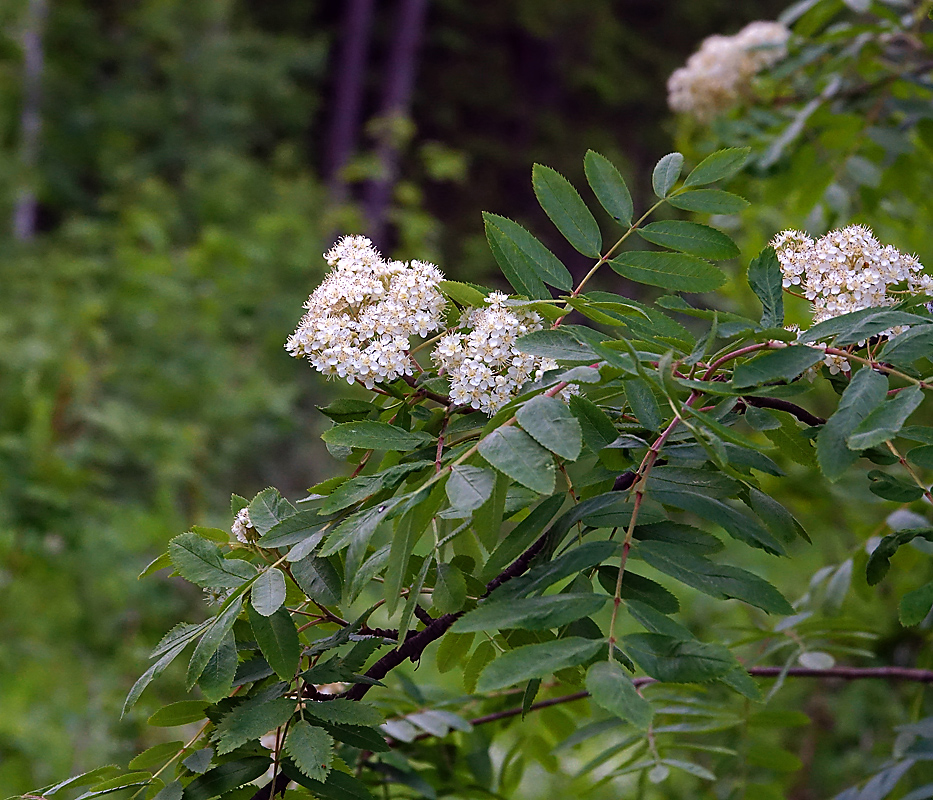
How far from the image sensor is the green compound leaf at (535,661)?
439 millimetres

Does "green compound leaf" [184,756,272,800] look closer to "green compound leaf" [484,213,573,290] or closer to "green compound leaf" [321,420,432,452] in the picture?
"green compound leaf" [321,420,432,452]

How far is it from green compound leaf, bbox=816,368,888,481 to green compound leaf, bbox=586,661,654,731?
0.48ft

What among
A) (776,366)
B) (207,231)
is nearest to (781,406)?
(776,366)

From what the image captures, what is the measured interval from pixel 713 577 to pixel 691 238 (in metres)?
0.25

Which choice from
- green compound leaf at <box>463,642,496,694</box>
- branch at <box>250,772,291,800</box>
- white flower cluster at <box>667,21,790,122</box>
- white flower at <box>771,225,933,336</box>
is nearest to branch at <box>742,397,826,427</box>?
white flower at <box>771,225,933,336</box>

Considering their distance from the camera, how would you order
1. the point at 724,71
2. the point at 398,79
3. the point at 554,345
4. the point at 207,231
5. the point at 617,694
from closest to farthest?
the point at 617,694 < the point at 554,345 < the point at 724,71 < the point at 207,231 < the point at 398,79

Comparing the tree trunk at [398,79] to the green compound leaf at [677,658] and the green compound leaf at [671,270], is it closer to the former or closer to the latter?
the green compound leaf at [671,270]

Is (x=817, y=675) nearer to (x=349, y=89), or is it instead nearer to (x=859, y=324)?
(x=859, y=324)

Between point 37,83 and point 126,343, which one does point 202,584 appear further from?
point 37,83

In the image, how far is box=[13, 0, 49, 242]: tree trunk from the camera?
4797 millimetres

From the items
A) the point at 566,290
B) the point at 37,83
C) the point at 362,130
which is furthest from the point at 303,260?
the point at 566,290

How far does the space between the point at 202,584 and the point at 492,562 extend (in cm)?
18

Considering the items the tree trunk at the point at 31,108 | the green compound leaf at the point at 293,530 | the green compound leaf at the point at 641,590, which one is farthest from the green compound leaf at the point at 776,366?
the tree trunk at the point at 31,108

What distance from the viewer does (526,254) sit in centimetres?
64
